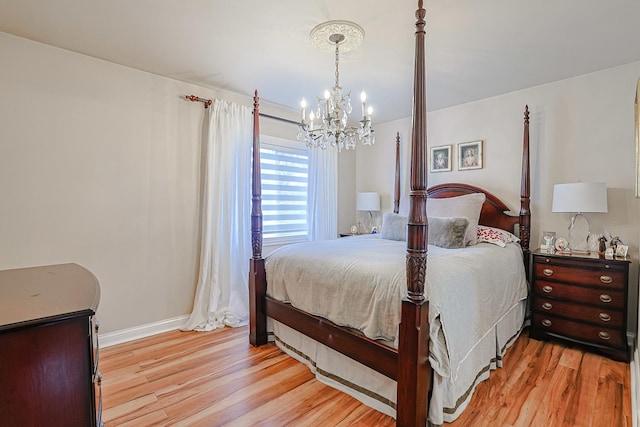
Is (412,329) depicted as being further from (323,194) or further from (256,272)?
(323,194)

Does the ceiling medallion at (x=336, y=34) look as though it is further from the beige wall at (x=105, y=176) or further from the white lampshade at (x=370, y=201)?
the white lampshade at (x=370, y=201)

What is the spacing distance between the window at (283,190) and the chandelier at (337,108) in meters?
1.33

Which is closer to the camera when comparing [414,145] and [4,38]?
Result: [414,145]

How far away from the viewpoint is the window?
3.75 m

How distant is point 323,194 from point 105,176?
2.47 meters

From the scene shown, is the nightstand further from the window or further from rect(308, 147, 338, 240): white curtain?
the window

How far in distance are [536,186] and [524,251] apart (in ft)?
2.33

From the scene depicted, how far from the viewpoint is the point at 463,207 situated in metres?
3.25

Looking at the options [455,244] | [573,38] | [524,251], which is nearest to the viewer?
[573,38]

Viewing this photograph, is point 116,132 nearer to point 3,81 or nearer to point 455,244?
point 3,81

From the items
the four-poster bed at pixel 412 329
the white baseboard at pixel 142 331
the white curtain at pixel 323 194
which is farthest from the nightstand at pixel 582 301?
the white baseboard at pixel 142 331

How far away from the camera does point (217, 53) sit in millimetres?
2510

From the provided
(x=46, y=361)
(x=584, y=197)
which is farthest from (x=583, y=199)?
(x=46, y=361)

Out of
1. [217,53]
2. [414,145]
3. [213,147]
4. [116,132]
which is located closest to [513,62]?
[414,145]
